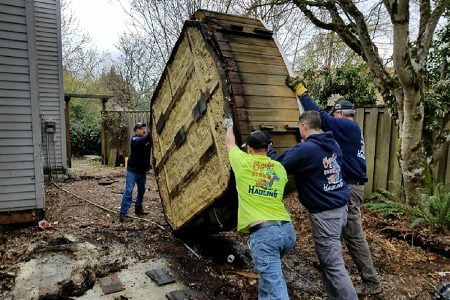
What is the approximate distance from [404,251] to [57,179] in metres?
9.12

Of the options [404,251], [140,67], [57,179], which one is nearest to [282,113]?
[404,251]

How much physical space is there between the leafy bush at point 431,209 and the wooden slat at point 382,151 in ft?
2.37

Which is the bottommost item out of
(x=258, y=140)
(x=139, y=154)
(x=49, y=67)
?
(x=139, y=154)

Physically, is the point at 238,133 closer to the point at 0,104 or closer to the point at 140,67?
the point at 0,104

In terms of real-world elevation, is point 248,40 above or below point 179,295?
above

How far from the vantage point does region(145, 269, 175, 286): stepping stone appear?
11.8 ft

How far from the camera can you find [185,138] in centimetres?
398

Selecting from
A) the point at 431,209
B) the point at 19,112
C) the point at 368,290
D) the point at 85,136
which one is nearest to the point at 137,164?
the point at 19,112

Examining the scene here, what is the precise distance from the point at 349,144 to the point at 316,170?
3.36ft

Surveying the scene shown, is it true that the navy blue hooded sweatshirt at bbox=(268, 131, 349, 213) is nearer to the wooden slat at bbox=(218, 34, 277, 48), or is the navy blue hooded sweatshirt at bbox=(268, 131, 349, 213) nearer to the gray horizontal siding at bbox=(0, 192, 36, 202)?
the wooden slat at bbox=(218, 34, 277, 48)

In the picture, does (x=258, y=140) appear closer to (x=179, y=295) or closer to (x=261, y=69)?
(x=261, y=69)

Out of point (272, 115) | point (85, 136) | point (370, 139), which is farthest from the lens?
point (85, 136)

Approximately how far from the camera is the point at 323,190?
2.93 meters

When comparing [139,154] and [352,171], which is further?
[139,154]
